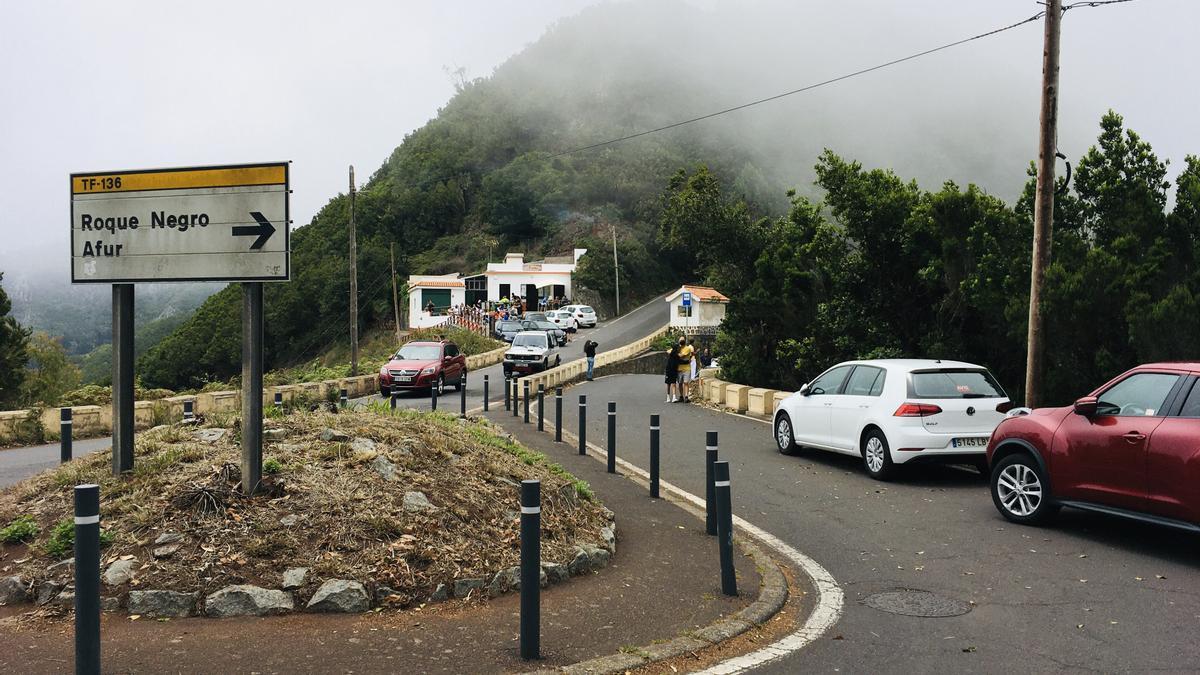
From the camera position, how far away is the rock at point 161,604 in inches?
221

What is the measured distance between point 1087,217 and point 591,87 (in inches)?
6771

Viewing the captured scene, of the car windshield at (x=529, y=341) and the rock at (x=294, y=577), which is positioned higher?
the car windshield at (x=529, y=341)

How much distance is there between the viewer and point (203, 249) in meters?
7.41

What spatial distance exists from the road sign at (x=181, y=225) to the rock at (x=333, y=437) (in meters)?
1.58

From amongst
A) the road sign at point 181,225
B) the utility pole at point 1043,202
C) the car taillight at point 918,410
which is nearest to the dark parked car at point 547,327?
the utility pole at point 1043,202

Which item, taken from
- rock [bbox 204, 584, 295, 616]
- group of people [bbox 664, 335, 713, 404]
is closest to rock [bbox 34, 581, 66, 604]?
rock [bbox 204, 584, 295, 616]

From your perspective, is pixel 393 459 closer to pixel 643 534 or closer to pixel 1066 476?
pixel 643 534

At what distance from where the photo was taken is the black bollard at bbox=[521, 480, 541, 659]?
4.97 metres

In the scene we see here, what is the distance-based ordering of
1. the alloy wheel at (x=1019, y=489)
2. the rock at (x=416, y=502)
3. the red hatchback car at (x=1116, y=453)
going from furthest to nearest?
1. the alloy wheel at (x=1019, y=489)
2. the red hatchback car at (x=1116, y=453)
3. the rock at (x=416, y=502)

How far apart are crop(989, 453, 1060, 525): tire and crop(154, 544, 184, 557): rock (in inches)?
289

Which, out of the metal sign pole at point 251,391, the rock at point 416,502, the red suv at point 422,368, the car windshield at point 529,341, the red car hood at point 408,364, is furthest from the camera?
the car windshield at point 529,341

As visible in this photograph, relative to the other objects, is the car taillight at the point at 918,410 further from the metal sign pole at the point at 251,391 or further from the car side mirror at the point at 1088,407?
the metal sign pole at the point at 251,391

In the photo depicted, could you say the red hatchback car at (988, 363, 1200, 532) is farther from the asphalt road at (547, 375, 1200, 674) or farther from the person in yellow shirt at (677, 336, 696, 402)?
the person in yellow shirt at (677, 336, 696, 402)

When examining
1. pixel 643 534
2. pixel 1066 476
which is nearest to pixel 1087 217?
pixel 1066 476
